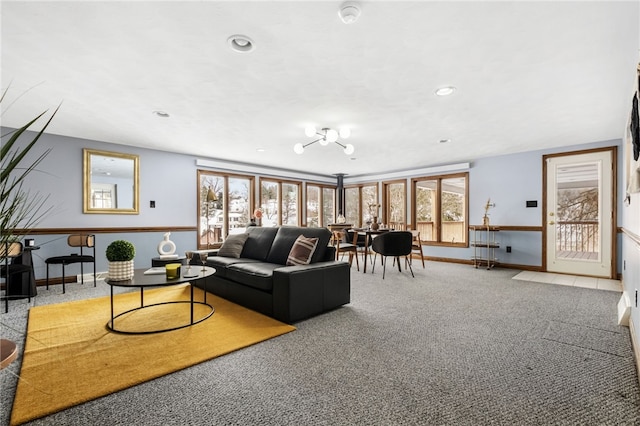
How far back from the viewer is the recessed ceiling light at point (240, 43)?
228cm

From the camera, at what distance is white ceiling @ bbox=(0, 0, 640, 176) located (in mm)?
2031

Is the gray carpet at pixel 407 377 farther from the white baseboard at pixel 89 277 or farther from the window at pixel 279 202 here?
the window at pixel 279 202

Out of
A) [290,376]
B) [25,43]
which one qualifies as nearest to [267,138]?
[25,43]

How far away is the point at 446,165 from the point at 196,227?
5513 mm

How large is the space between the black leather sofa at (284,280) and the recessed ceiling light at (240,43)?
1921 millimetres

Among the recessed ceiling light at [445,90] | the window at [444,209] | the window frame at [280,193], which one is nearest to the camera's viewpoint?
the recessed ceiling light at [445,90]

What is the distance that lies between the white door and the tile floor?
10.5 inches

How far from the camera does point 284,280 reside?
296cm

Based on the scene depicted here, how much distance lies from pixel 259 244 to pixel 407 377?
276cm

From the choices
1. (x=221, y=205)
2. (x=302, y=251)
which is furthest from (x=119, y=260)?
(x=221, y=205)

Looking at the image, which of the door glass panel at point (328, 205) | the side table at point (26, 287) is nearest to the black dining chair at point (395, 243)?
the door glass panel at point (328, 205)

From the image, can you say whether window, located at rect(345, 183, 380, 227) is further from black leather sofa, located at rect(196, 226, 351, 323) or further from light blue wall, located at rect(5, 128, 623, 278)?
black leather sofa, located at rect(196, 226, 351, 323)

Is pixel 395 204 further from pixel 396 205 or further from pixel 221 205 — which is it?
pixel 221 205

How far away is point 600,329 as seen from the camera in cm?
281
